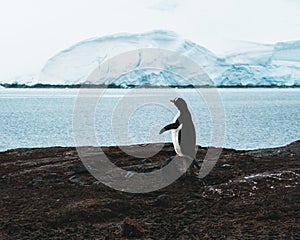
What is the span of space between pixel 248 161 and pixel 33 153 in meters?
7.69

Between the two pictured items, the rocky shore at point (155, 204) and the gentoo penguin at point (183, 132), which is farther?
the gentoo penguin at point (183, 132)

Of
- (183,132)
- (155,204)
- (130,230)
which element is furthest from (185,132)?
(130,230)

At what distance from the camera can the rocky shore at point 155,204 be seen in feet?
31.1

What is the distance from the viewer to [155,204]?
1123cm

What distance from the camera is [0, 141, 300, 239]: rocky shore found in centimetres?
947

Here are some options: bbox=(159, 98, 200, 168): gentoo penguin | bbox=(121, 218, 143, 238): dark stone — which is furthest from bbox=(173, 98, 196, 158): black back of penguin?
bbox=(121, 218, 143, 238): dark stone

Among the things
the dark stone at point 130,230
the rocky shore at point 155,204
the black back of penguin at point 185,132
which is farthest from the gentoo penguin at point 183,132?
the dark stone at point 130,230

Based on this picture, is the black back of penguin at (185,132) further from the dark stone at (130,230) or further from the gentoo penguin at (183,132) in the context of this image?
the dark stone at (130,230)

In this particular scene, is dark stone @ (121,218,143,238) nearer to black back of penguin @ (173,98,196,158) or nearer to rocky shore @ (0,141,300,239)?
rocky shore @ (0,141,300,239)

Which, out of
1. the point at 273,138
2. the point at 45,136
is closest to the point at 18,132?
the point at 45,136

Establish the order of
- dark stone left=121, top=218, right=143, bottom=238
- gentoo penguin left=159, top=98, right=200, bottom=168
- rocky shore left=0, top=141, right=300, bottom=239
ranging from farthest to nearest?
gentoo penguin left=159, top=98, right=200, bottom=168 < rocky shore left=0, top=141, right=300, bottom=239 < dark stone left=121, top=218, right=143, bottom=238

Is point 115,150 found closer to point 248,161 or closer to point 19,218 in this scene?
point 248,161

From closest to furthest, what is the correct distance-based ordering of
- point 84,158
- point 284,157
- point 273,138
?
point 84,158
point 284,157
point 273,138

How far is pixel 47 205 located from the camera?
11086 millimetres
